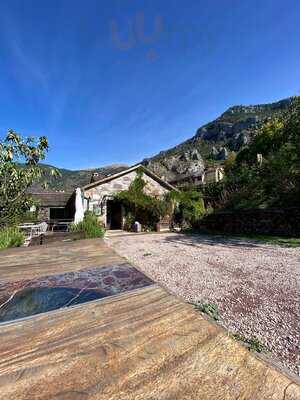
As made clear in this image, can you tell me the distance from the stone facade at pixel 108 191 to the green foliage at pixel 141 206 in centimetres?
53

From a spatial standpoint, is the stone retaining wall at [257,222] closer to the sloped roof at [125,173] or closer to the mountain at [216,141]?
the sloped roof at [125,173]

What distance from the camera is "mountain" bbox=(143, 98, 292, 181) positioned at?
223 feet

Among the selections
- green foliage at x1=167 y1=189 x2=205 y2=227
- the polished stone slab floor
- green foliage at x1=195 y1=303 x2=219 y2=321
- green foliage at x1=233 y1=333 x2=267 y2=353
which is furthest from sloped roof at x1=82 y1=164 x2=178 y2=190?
the polished stone slab floor

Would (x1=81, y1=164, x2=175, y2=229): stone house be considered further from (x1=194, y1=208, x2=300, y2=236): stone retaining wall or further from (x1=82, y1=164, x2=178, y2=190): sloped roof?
(x1=194, y1=208, x2=300, y2=236): stone retaining wall

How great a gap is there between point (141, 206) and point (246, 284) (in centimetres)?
1112

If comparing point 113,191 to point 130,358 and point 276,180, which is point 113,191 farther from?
point 130,358

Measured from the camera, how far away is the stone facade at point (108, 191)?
14.5 metres

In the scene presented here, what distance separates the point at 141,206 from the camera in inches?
588

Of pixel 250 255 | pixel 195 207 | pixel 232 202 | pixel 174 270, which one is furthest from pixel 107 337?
pixel 195 207

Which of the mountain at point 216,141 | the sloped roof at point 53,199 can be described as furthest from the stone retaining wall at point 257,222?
the mountain at point 216,141

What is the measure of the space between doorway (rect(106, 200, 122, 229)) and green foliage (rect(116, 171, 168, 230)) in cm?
100

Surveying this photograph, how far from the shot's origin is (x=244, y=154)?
38.1 metres

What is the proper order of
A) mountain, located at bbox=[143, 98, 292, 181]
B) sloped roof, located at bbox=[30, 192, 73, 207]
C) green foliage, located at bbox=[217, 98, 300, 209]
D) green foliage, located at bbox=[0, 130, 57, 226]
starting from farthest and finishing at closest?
mountain, located at bbox=[143, 98, 292, 181], sloped roof, located at bbox=[30, 192, 73, 207], green foliage, located at bbox=[217, 98, 300, 209], green foliage, located at bbox=[0, 130, 57, 226]

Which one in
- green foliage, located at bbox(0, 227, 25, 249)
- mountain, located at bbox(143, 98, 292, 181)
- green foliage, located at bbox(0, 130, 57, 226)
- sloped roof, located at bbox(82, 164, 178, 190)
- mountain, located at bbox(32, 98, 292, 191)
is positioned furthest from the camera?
mountain, located at bbox(143, 98, 292, 181)
